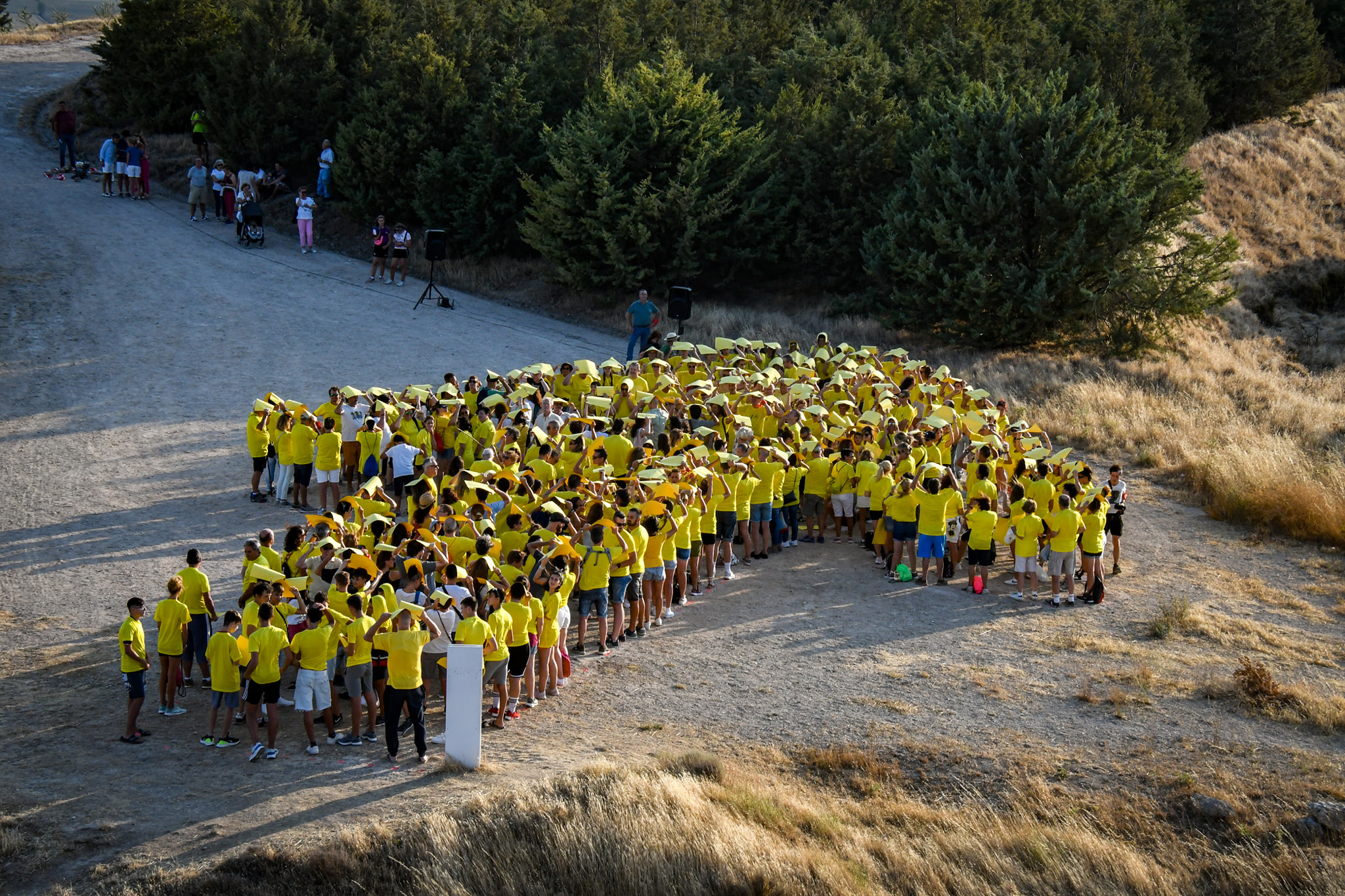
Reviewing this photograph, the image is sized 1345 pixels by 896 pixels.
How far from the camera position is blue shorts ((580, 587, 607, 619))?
12258 mm

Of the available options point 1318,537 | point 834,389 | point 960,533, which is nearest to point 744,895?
point 960,533

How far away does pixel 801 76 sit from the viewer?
30516mm

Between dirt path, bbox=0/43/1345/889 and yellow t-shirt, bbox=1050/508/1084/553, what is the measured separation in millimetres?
862

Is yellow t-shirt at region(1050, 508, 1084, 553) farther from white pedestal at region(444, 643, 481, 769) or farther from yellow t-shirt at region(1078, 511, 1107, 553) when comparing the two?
white pedestal at region(444, 643, 481, 769)

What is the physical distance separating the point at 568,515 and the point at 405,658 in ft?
11.3

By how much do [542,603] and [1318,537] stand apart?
38.0 feet

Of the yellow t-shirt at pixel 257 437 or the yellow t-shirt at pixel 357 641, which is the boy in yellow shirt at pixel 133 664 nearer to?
the yellow t-shirt at pixel 357 641

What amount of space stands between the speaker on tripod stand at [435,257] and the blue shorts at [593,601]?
13839 millimetres

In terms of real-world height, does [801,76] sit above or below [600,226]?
above

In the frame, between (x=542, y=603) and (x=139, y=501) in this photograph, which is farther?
(x=139, y=501)

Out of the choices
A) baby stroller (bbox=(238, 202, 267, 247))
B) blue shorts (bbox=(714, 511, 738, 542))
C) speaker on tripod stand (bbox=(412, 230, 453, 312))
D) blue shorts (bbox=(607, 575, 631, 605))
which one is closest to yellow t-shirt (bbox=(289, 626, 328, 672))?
blue shorts (bbox=(607, 575, 631, 605))

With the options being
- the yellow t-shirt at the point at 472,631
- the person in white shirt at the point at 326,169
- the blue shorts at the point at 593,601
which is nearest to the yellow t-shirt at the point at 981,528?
the blue shorts at the point at 593,601

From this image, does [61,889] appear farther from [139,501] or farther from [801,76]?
[801,76]

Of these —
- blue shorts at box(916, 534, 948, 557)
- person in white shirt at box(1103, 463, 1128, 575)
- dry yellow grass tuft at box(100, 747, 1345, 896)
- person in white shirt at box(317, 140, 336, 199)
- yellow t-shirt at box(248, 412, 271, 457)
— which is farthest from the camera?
person in white shirt at box(317, 140, 336, 199)
